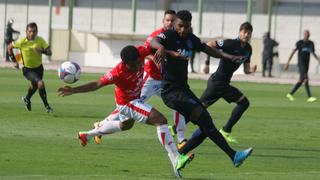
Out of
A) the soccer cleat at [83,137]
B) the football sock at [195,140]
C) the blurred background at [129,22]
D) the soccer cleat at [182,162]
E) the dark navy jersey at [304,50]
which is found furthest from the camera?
the blurred background at [129,22]

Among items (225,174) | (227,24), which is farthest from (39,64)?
(227,24)

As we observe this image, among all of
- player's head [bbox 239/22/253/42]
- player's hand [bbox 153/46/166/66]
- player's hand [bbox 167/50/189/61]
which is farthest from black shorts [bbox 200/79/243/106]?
player's hand [bbox 153/46/166/66]

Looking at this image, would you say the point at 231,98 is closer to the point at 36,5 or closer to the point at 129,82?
the point at 129,82

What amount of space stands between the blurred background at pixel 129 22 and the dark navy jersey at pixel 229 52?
35682 mm

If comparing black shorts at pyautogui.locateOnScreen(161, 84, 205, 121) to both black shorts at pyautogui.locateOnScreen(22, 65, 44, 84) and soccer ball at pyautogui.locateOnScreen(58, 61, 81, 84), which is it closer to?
soccer ball at pyautogui.locateOnScreen(58, 61, 81, 84)

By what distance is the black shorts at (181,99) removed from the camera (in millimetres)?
14766

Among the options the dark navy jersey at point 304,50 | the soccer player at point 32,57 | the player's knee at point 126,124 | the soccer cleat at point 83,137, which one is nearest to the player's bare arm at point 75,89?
the player's knee at point 126,124

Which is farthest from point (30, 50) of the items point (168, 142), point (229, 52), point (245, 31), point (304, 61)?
point (304, 61)

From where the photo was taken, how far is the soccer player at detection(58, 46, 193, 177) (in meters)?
14.2

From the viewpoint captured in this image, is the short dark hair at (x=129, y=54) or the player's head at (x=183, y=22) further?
the player's head at (x=183, y=22)

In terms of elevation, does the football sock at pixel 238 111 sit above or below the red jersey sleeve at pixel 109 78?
below

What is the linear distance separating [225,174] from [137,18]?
2033 inches

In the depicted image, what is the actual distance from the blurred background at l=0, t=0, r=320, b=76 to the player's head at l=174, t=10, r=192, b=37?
131 feet

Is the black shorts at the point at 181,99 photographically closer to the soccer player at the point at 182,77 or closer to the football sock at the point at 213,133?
the soccer player at the point at 182,77
